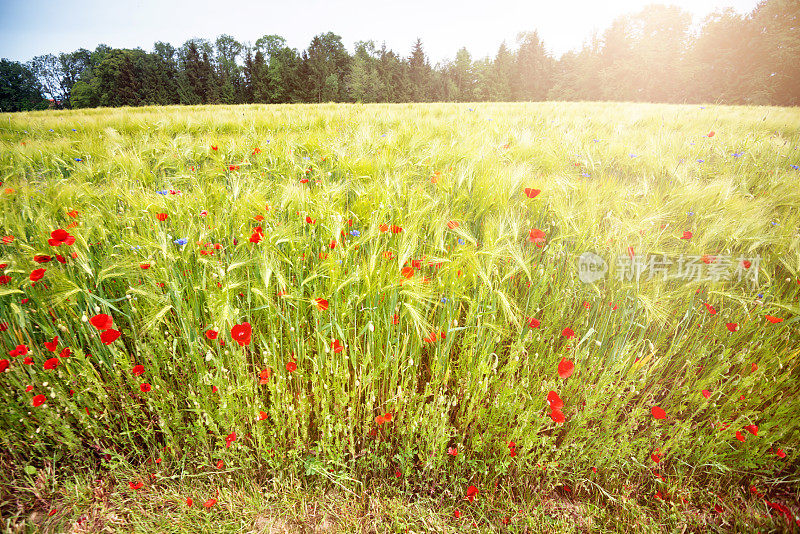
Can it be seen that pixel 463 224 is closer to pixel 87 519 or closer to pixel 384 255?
pixel 384 255

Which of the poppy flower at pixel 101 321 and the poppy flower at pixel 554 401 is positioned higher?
the poppy flower at pixel 101 321

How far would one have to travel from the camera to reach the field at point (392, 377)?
1.31 metres

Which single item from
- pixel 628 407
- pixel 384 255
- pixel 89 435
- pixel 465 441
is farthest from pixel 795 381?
pixel 89 435

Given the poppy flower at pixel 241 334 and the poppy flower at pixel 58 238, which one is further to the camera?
the poppy flower at pixel 58 238

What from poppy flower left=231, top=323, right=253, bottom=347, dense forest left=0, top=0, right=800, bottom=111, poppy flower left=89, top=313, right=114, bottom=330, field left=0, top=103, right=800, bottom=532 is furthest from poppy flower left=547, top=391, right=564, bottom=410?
dense forest left=0, top=0, right=800, bottom=111

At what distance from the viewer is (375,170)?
8.92 feet

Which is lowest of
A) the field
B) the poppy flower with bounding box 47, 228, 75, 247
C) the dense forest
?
the field

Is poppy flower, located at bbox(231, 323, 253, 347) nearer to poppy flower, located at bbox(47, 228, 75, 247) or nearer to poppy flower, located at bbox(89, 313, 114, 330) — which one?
poppy flower, located at bbox(89, 313, 114, 330)

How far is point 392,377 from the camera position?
1432 mm

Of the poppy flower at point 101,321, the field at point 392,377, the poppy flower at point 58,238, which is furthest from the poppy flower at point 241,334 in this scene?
the poppy flower at point 58,238

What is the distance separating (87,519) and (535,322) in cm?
195

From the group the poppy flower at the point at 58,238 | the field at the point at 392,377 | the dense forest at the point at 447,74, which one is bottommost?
the field at the point at 392,377

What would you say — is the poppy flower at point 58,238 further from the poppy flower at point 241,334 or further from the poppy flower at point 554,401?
the poppy flower at point 554,401

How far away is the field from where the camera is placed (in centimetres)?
131
